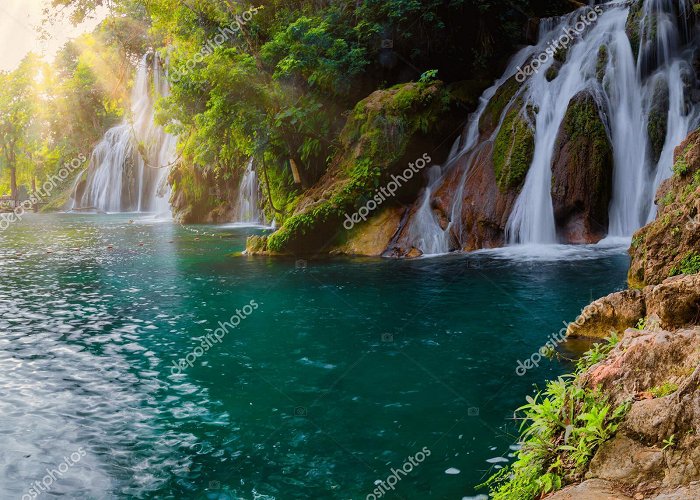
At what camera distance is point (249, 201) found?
95.2ft

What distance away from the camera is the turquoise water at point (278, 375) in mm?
4859

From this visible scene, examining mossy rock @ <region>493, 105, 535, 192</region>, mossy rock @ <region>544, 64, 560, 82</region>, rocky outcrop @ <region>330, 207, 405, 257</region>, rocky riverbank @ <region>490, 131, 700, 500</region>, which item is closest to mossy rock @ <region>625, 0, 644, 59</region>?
mossy rock @ <region>544, 64, 560, 82</region>

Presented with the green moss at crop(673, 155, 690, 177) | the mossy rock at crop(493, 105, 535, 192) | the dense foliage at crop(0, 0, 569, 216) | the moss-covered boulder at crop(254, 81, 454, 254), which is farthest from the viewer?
the dense foliage at crop(0, 0, 569, 216)

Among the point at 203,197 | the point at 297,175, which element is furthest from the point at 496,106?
the point at 203,197

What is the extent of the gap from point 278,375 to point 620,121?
1266 cm

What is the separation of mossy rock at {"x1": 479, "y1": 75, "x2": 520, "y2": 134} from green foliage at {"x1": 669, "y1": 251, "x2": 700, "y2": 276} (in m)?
10.5

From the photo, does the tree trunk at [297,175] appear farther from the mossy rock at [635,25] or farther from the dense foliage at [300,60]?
the mossy rock at [635,25]

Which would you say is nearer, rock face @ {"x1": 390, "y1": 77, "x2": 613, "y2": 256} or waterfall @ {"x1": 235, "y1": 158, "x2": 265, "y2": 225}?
rock face @ {"x1": 390, "y1": 77, "x2": 613, "y2": 256}

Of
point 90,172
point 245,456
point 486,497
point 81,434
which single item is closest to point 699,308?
point 486,497

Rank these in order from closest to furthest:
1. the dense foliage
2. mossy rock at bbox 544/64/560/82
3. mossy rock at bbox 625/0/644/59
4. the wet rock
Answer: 1. the wet rock
2. mossy rock at bbox 625/0/644/59
3. mossy rock at bbox 544/64/560/82
4. the dense foliage

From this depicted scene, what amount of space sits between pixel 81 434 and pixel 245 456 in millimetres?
1690

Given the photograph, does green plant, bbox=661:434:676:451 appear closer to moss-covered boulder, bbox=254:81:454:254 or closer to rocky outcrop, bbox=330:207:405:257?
rocky outcrop, bbox=330:207:405:257

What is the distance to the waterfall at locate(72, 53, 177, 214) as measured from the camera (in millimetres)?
38625

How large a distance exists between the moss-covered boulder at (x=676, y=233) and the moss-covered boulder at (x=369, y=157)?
856 cm
